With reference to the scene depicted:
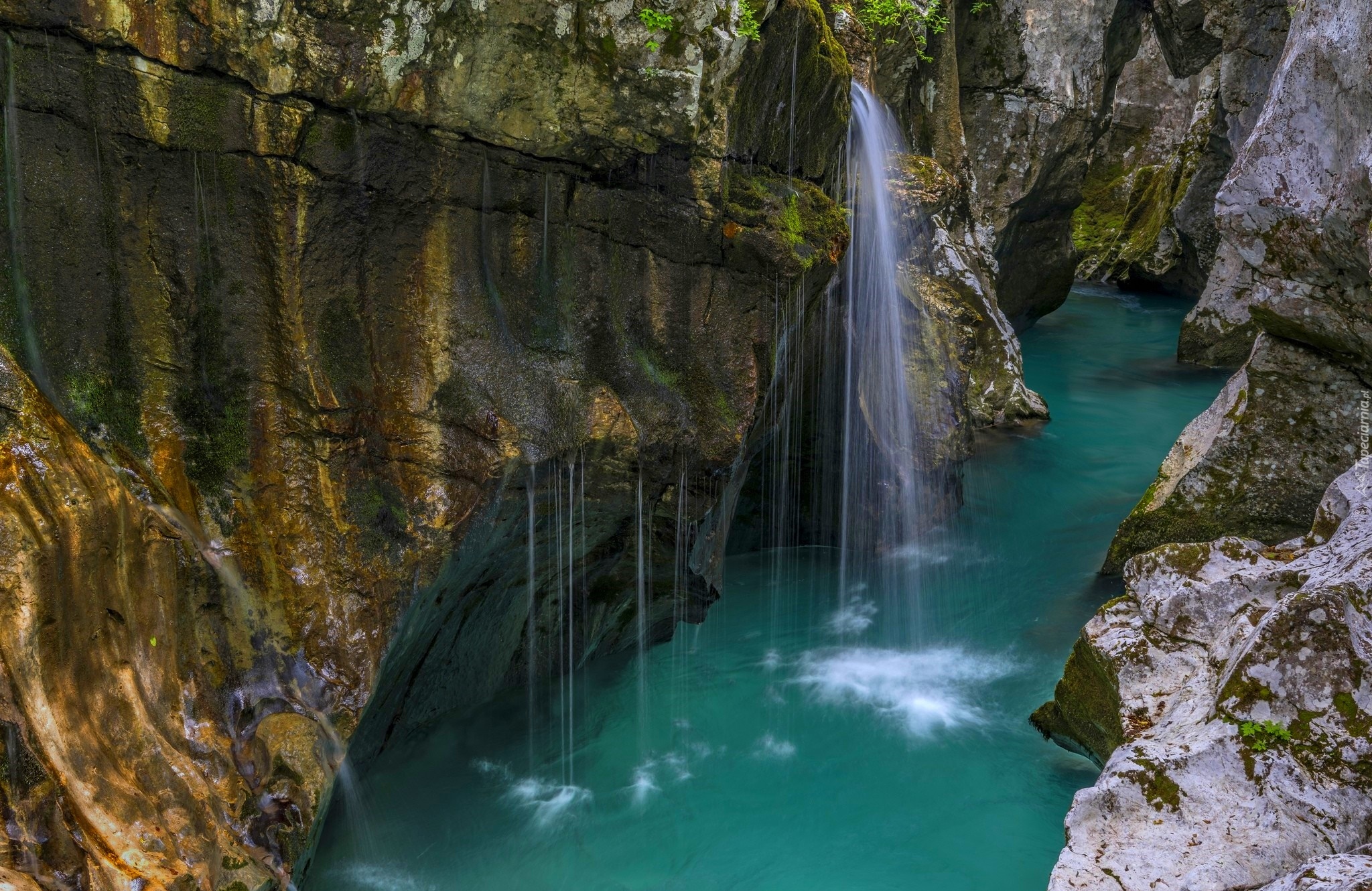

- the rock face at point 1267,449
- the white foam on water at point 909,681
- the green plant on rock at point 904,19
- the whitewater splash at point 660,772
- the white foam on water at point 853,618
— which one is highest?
the green plant on rock at point 904,19

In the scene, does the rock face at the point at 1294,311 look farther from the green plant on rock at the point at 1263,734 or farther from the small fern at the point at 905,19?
the small fern at the point at 905,19

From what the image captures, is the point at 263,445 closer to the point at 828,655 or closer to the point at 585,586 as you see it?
the point at 585,586

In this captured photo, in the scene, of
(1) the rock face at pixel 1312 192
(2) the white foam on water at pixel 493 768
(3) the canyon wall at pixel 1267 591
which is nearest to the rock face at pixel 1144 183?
(3) the canyon wall at pixel 1267 591

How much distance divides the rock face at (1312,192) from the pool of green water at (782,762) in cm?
333

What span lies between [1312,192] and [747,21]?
4226mm

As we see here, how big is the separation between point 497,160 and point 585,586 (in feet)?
10.6

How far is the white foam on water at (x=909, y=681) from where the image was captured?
335 inches

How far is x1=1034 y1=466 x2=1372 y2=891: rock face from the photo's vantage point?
15.5ft

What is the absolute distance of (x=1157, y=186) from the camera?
2320 cm

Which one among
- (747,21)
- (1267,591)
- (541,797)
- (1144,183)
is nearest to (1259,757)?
(1267,591)

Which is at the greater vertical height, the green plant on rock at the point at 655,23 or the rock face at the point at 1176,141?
the rock face at the point at 1176,141

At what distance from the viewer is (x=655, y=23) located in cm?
604

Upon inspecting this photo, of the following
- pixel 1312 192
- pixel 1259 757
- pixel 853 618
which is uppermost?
pixel 1312 192

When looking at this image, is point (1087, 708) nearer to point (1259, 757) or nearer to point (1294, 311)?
point (1259, 757)
